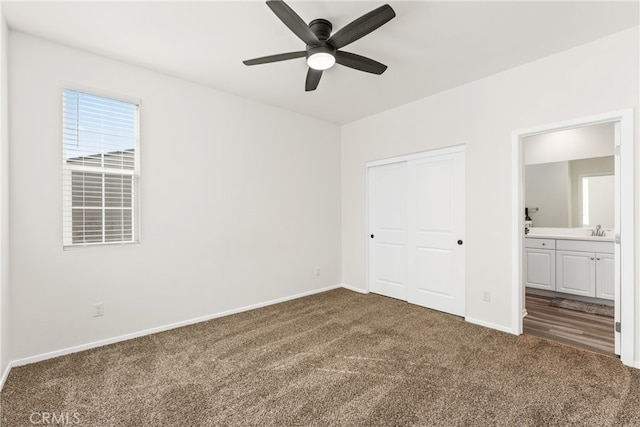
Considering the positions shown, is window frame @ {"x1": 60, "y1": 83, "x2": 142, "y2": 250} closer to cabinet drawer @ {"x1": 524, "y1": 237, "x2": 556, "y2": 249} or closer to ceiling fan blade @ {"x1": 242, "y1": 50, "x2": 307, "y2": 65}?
ceiling fan blade @ {"x1": 242, "y1": 50, "x2": 307, "y2": 65}

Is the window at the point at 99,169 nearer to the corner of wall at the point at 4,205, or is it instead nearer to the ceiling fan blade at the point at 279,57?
the corner of wall at the point at 4,205

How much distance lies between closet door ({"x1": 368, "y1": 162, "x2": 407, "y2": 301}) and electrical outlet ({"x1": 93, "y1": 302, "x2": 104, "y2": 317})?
3.44m

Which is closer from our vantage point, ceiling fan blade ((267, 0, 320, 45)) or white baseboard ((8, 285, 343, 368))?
ceiling fan blade ((267, 0, 320, 45))

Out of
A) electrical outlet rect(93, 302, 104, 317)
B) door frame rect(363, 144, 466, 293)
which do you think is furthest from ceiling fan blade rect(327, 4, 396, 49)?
electrical outlet rect(93, 302, 104, 317)

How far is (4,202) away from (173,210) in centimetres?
129

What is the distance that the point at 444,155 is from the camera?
378cm

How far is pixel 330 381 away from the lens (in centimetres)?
225

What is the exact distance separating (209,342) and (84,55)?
2.94 meters

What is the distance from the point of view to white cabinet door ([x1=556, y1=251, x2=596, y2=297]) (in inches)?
159

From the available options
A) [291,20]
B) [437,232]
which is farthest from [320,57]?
[437,232]

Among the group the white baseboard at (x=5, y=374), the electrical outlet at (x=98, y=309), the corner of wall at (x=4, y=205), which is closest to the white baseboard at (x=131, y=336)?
the white baseboard at (x=5, y=374)

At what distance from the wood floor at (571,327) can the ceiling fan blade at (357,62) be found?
10.2ft

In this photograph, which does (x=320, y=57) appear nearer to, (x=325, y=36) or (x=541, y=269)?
(x=325, y=36)

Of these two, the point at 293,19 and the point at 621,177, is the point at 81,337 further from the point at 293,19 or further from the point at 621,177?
the point at 621,177
